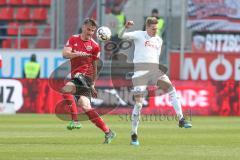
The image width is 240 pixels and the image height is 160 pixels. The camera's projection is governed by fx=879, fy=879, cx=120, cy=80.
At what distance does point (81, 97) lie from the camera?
51.3 feet

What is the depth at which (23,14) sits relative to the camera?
33.3 meters

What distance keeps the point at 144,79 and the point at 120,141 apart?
4.11 ft

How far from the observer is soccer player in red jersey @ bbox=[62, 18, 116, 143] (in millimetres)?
15484

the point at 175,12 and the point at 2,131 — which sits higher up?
the point at 175,12

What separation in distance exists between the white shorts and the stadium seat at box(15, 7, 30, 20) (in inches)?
668

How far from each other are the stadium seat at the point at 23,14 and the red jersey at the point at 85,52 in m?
17.4

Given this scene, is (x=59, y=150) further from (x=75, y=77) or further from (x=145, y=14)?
Answer: (x=145, y=14)

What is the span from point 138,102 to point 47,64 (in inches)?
645

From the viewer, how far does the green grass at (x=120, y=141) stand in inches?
520

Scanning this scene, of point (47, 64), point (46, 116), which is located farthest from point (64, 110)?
point (47, 64)

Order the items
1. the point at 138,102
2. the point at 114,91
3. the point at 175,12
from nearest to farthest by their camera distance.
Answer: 1. the point at 138,102
2. the point at 114,91
3. the point at 175,12

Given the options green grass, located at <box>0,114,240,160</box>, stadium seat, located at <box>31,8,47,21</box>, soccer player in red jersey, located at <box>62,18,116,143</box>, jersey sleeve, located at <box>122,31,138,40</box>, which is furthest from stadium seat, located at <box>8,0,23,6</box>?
jersey sleeve, located at <box>122,31,138,40</box>

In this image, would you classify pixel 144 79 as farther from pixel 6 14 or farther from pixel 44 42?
pixel 6 14

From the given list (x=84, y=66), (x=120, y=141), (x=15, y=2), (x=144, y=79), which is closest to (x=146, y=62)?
(x=144, y=79)
